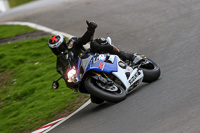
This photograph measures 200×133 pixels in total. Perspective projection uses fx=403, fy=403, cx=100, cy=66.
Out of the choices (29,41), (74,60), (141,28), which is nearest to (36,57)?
(29,41)

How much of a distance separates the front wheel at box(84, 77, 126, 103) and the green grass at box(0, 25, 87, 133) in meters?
1.39

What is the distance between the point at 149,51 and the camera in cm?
1067

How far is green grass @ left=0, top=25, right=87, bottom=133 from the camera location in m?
8.58

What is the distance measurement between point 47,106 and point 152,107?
344cm

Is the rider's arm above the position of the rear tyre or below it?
above

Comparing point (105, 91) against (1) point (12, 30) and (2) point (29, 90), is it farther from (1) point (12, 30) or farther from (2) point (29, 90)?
(1) point (12, 30)

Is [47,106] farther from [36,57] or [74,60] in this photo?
[36,57]

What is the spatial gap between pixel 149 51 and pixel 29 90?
11.0 feet

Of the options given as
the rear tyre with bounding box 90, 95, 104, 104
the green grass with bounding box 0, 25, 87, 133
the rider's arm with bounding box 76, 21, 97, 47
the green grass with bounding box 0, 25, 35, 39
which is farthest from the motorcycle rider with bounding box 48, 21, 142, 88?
the green grass with bounding box 0, 25, 35, 39

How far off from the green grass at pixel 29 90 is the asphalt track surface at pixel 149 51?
1107 mm

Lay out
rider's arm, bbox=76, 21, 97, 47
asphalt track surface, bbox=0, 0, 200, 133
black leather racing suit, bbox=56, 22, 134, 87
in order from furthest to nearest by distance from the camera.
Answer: black leather racing suit, bbox=56, 22, 134, 87 < rider's arm, bbox=76, 21, 97, 47 < asphalt track surface, bbox=0, 0, 200, 133

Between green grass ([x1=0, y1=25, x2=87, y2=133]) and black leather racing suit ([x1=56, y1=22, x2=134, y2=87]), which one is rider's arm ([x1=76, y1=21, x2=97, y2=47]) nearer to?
black leather racing suit ([x1=56, y1=22, x2=134, y2=87])

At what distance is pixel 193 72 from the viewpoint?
25.6 ft

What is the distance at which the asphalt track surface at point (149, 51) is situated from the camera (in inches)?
232
